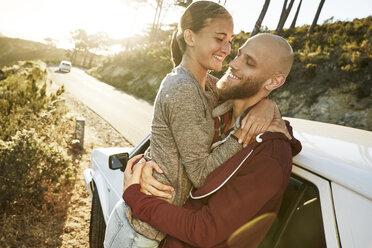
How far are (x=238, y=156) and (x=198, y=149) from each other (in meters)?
0.25

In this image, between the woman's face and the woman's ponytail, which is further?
the woman's ponytail

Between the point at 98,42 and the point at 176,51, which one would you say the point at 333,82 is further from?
the point at 98,42

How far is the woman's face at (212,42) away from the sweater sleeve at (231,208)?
3.26 feet

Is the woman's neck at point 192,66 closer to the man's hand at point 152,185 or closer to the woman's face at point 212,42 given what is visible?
the woman's face at point 212,42

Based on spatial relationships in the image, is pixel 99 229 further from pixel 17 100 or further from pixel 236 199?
pixel 17 100

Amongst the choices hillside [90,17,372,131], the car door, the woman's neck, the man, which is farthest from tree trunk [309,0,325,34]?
the car door

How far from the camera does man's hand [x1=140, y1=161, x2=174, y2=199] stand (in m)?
1.56

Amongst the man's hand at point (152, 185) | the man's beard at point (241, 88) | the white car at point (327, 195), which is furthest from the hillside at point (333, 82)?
the man's hand at point (152, 185)

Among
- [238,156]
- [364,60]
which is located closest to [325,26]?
[364,60]

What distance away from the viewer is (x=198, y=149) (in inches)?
57.1

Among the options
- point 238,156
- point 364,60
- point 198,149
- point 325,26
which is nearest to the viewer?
point 238,156

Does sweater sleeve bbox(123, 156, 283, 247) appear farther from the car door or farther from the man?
the car door

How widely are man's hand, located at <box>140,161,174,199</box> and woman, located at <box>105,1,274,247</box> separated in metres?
0.04

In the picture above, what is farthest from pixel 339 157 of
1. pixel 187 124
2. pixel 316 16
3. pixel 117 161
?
pixel 316 16
